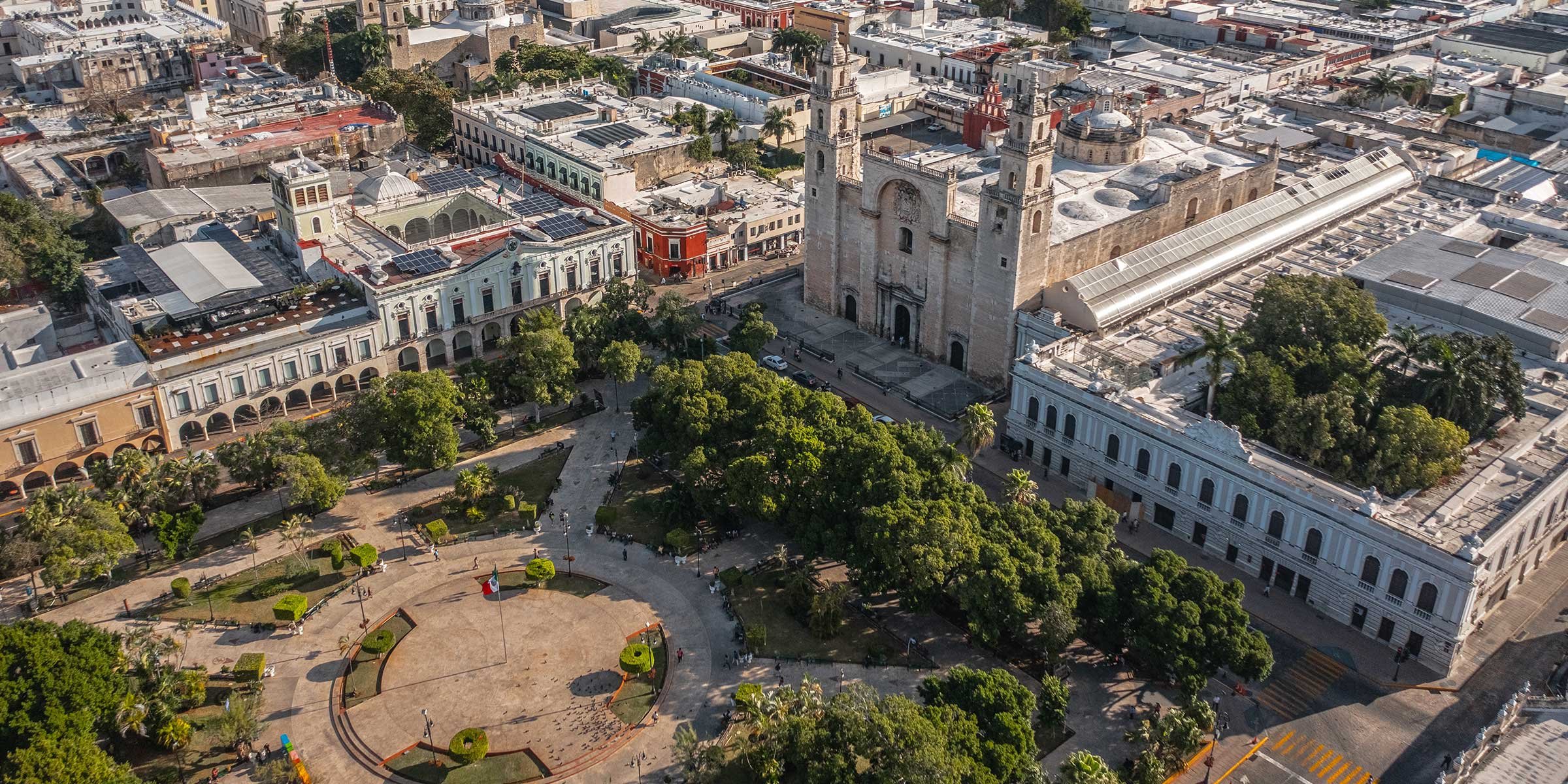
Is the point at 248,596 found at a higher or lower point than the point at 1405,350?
lower

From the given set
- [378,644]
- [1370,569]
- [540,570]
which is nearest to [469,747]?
[378,644]

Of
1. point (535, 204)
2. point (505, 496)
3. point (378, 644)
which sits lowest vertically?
point (378, 644)

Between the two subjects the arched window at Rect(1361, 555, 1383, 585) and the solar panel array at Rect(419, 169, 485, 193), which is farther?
the solar panel array at Rect(419, 169, 485, 193)

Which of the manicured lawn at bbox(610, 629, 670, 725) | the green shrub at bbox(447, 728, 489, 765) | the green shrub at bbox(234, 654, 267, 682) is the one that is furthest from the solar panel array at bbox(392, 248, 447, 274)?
the green shrub at bbox(447, 728, 489, 765)

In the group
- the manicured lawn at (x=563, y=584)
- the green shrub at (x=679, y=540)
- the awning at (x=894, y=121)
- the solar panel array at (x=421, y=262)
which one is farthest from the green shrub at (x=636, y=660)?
the awning at (x=894, y=121)

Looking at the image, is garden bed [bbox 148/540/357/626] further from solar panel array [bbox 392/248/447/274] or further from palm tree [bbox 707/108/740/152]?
palm tree [bbox 707/108/740/152]

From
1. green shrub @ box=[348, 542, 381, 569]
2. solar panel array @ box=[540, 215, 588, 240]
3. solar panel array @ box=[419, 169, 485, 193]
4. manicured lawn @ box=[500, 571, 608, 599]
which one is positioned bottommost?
manicured lawn @ box=[500, 571, 608, 599]

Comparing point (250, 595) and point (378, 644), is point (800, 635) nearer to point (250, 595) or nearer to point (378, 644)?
point (378, 644)
